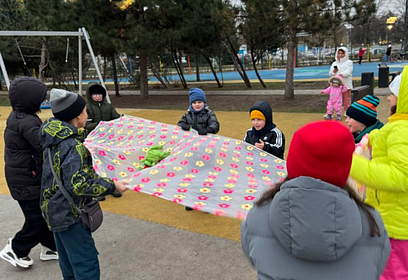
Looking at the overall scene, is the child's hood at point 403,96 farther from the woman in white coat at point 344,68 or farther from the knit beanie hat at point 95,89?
the woman in white coat at point 344,68

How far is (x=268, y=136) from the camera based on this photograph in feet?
12.2

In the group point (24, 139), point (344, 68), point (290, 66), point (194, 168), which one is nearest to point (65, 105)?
point (24, 139)

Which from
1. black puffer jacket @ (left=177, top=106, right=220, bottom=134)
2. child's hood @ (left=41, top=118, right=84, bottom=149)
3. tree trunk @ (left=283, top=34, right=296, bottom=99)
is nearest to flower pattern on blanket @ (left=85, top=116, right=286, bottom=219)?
black puffer jacket @ (left=177, top=106, right=220, bottom=134)

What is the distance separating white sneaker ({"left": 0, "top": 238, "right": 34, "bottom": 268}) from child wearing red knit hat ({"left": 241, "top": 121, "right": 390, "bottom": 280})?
2826 millimetres

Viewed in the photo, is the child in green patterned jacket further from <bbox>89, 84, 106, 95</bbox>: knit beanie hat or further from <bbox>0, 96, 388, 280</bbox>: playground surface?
<bbox>89, 84, 106, 95</bbox>: knit beanie hat

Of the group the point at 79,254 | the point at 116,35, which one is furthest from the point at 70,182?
the point at 116,35

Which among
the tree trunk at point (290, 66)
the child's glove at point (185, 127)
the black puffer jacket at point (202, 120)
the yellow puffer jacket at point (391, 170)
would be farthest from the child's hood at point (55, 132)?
the tree trunk at point (290, 66)

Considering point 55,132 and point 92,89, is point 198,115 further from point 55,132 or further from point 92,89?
point 55,132

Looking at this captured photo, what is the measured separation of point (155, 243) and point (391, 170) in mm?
2552

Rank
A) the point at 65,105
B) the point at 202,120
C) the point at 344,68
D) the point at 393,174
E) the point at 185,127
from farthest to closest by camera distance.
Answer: the point at 344,68, the point at 202,120, the point at 185,127, the point at 65,105, the point at 393,174

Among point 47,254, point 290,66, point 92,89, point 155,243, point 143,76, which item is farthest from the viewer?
point 143,76

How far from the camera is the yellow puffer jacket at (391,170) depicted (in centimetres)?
178

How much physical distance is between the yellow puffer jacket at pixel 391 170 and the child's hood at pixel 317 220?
71 cm

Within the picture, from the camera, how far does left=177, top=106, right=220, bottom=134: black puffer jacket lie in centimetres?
446
